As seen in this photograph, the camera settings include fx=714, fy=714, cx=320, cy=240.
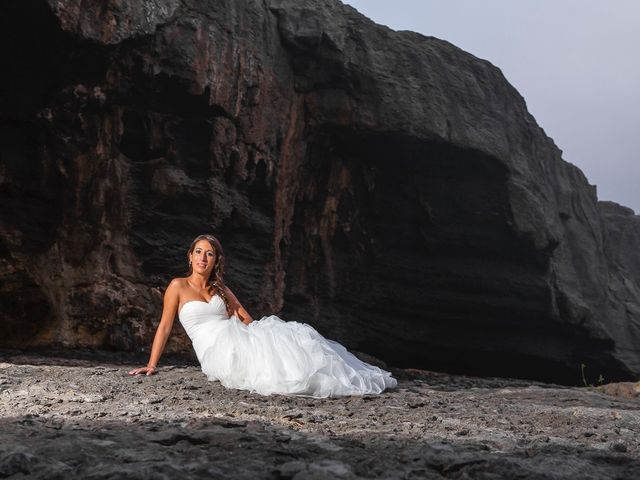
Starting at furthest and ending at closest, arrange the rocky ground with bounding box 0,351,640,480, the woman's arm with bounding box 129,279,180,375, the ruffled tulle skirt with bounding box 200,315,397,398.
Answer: the woman's arm with bounding box 129,279,180,375, the ruffled tulle skirt with bounding box 200,315,397,398, the rocky ground with bounding box 0,351,640,480

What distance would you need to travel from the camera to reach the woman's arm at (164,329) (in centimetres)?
777

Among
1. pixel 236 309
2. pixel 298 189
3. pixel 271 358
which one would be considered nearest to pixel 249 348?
pixel 271 358

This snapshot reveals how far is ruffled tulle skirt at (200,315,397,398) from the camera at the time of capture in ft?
23.4

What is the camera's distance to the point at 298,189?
1656 centimetres

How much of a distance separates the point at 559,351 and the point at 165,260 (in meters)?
12.4

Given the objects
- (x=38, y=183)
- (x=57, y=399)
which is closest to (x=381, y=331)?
(x=38, y=183)

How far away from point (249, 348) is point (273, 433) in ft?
7.36

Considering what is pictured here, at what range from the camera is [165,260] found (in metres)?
13.7

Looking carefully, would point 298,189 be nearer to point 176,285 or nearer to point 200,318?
point 176,285

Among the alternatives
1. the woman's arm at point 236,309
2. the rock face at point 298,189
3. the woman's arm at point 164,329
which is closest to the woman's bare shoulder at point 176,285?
the woman's arm at point 164,329

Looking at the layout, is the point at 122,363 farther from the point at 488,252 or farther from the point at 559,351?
the point at 559,351

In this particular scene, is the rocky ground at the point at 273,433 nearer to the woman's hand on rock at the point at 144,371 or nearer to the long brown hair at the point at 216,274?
the woman's hand on rock at the point at 144,371

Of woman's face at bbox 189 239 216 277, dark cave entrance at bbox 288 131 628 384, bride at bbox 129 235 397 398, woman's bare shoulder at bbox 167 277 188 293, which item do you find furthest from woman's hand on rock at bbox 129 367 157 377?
Answer: dark cave entrance at bbox 288 131 628 384

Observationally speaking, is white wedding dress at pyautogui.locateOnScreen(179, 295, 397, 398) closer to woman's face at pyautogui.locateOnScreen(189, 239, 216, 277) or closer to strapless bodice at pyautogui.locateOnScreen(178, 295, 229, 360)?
strapless bodice at pyautogui.locateOnScreen(178, 295, 229, 360)
